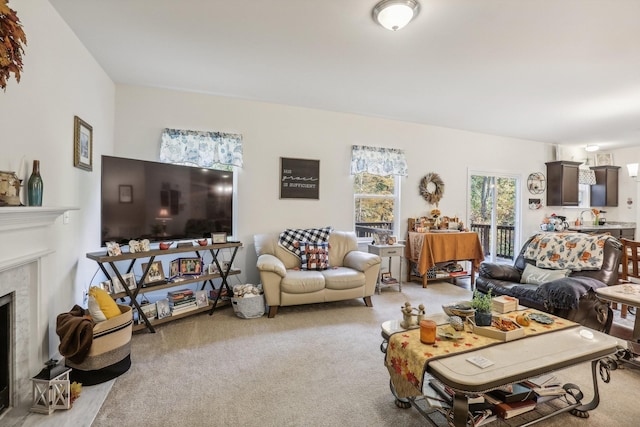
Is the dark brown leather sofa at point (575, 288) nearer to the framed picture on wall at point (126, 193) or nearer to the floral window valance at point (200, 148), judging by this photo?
the floral window valance at point (200, 148)

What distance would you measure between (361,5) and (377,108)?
2.36m

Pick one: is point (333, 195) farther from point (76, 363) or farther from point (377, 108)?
point (76, 363)

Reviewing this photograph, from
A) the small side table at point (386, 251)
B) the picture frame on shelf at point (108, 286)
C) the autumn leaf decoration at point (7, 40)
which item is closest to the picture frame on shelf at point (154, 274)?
the picture frame on shelf at point (108, 286)

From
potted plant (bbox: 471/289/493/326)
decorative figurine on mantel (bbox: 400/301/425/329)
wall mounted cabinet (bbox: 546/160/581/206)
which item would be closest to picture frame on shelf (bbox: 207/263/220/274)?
decorative figurine on mantel (bbox: 400/301/425/329)

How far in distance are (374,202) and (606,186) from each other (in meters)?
5.62

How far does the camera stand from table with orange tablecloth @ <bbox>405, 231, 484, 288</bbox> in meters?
4.71

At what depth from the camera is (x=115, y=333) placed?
7.22 ft

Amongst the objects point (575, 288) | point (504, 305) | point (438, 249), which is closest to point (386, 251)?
point (438, 249)

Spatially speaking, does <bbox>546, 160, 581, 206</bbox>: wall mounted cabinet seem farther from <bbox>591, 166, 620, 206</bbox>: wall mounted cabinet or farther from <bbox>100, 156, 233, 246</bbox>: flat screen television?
<bbox>100, 156, 233, 246</bbox>: flat screen television

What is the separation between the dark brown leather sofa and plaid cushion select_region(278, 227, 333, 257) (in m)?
1.95

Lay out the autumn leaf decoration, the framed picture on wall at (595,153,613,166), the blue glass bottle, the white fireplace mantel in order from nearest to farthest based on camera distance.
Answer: the autumn leaf decoration
the white fireplace mantel
the blue glass bottle
the framed picture on wall at (595,153,613,166)

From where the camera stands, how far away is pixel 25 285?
1.92 m

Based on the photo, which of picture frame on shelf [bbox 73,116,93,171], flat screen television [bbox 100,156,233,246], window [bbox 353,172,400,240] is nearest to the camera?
picture frame on shelf [bbox 73,116,93,171]

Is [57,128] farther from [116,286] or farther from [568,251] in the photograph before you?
[568,251]
